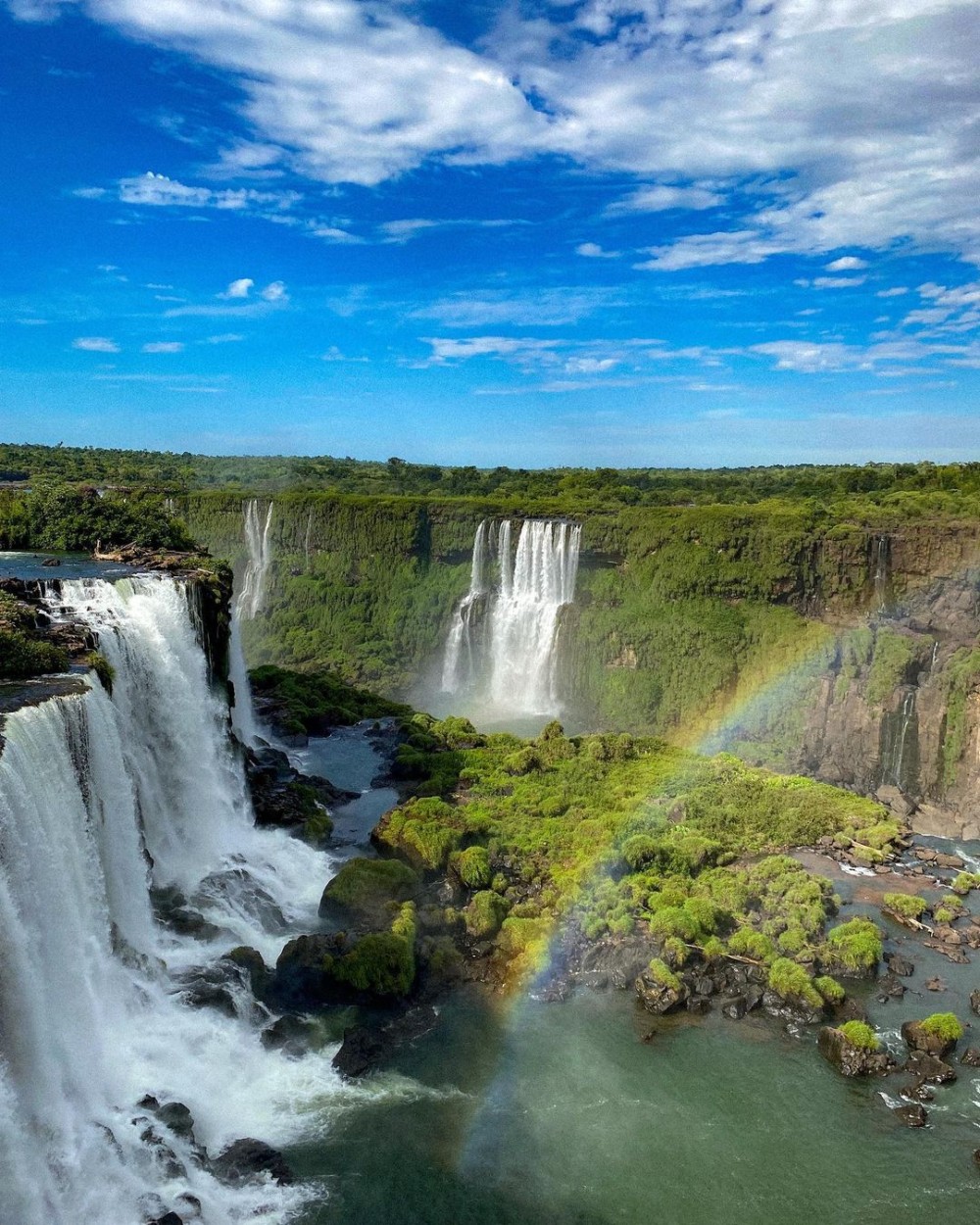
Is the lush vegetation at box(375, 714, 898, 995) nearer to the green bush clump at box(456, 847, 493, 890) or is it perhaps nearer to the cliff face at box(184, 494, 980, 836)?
the green bush clump at box(456, 847, 493, 890)

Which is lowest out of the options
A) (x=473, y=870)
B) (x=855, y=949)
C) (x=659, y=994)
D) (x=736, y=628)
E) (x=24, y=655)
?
(x=659, y=994)

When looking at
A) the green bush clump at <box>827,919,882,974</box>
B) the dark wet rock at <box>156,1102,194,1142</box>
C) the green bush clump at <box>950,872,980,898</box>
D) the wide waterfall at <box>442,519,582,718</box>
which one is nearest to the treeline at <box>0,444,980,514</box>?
the wide waterfall at <box>442,519,582,718</box>

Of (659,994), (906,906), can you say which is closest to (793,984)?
(659,994)

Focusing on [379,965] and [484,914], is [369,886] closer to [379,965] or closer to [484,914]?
[484,914]

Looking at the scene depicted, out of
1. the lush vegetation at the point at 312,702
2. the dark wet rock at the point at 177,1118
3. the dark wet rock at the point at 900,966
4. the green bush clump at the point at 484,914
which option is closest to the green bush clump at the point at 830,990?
the dark wet rock at the point at 900,966

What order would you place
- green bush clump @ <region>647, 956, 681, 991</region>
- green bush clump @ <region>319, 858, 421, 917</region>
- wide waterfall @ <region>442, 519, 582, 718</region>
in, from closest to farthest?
green bush clump @ <region>647, 956, 681, 991</region>
green bush clump @ <region>319, 858, 421, 917</region>
wide waterfall @ <region>442, 519, 582, 718</region>

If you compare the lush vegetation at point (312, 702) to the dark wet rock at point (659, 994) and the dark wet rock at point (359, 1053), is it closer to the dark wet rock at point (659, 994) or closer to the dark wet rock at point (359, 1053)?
the dark wet rock at point (359, 1053)
